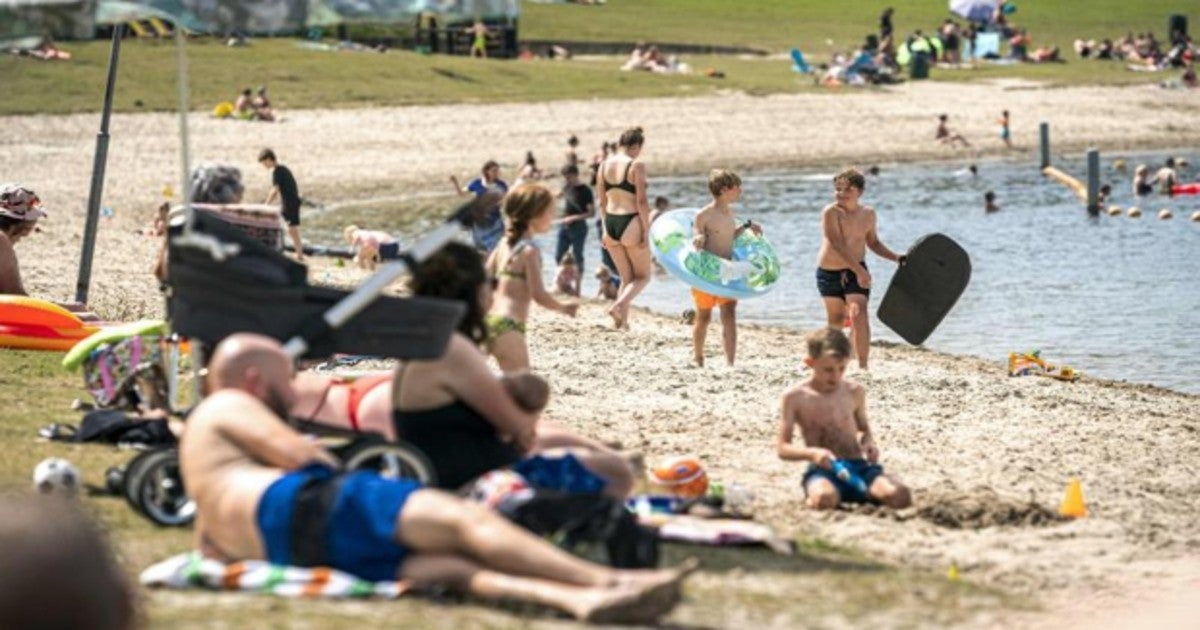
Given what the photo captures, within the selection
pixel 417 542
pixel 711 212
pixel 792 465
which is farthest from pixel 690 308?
pixel 417 542

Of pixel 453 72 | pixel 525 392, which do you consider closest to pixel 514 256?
pixel 525 392

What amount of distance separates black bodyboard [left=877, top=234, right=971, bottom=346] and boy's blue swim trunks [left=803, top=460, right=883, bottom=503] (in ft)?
17.7

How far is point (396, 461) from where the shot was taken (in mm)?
6680

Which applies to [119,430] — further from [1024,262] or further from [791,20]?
[791,20]

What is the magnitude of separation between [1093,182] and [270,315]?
2437cm

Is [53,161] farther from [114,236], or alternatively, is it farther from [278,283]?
[278,283]

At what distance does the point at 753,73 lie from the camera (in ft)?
155

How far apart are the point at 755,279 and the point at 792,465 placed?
156 inches

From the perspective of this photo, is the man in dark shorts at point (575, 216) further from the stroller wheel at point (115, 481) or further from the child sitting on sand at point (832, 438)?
the stroller wheel at point (115, 481)

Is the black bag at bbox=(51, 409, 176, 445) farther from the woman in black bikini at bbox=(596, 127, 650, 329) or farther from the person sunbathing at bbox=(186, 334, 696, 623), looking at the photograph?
the woman in black bikini at bbox=(596, 127, 650, 329)

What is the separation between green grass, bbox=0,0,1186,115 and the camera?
38.2m

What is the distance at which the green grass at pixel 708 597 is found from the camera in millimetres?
5602

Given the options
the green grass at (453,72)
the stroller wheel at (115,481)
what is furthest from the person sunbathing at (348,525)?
the green grass at (453,72)

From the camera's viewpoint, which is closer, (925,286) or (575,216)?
(925,286)
